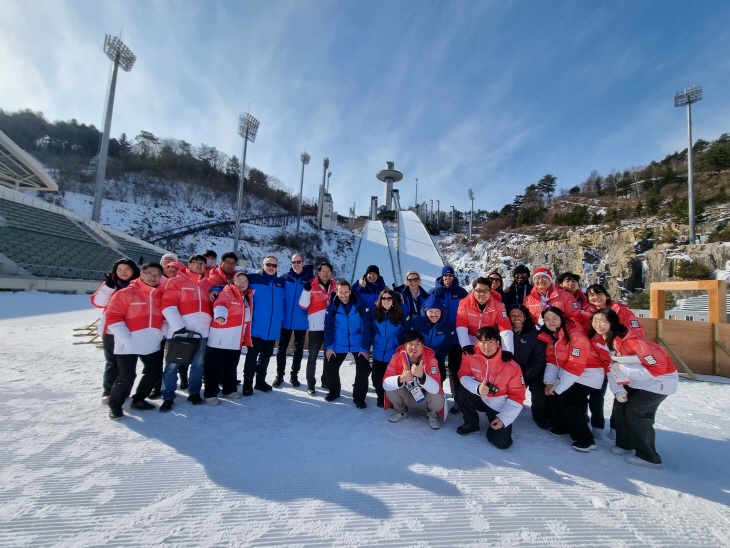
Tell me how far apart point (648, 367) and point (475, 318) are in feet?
4.81

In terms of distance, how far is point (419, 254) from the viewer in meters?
23.1

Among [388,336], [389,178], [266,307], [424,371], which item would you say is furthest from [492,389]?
[389,178]

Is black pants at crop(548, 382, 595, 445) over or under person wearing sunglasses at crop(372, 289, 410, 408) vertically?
under

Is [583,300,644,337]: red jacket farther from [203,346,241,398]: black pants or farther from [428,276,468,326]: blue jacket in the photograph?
[203,346,241,398]: black pants

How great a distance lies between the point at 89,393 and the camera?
3441 mm

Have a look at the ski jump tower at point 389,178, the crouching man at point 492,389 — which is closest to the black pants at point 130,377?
the crouching man at point 492,389

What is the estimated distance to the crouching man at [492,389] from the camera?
8.93 ft

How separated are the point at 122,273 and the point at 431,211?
5455 centimetres

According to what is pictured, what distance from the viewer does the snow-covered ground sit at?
1.67 meters

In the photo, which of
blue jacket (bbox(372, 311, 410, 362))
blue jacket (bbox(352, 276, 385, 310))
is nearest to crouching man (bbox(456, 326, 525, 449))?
blue jacket (bbox(372, 311, 410, 362))

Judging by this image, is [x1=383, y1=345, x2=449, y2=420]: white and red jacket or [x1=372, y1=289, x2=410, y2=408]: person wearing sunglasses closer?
[x1=383, y1=345, x2=449, y2=420]: white and red jacket

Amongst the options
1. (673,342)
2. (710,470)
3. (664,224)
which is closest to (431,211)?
(664,224)

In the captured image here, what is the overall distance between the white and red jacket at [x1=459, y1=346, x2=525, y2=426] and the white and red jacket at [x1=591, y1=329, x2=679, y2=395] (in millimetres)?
804

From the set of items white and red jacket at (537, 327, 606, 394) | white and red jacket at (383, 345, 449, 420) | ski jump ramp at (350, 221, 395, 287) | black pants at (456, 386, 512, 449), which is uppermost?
ski jump ramp at (350, 221, 395, 287)
